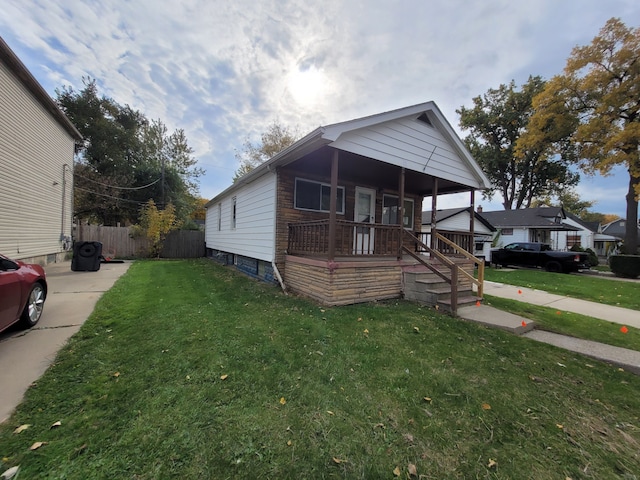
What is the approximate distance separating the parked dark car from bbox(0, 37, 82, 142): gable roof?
2298 centimetres

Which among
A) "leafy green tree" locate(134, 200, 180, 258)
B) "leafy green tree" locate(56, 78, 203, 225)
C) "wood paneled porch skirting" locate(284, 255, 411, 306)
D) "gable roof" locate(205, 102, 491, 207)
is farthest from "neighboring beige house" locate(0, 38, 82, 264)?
"wood paneled porch skirting" locate(284, 255, 411, 306)

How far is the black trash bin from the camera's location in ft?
31.6

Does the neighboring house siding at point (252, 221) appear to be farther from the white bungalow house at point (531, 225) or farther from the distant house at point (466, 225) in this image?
the white bungalow house at point (531, 225)

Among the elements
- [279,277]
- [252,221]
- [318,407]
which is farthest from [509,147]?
[318,407]

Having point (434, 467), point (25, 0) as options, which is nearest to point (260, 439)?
point (434, 467)

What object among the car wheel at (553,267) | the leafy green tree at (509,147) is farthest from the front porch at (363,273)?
the leafy green tree at (509,147)

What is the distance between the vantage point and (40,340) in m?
3.66

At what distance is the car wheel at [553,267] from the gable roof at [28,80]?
23451 millimetres

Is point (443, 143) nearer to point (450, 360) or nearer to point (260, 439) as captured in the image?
point (450, 360)

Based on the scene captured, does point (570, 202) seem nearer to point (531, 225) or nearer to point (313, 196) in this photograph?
point (531, 225)

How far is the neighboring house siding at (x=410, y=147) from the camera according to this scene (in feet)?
19.8

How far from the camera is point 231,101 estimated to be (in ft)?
44.0

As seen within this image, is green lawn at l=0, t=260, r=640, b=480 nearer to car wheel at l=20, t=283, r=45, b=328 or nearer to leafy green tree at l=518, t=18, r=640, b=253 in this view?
car wheel at l=20, t=283, r=45, b=328

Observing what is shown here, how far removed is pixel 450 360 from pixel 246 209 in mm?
7848
